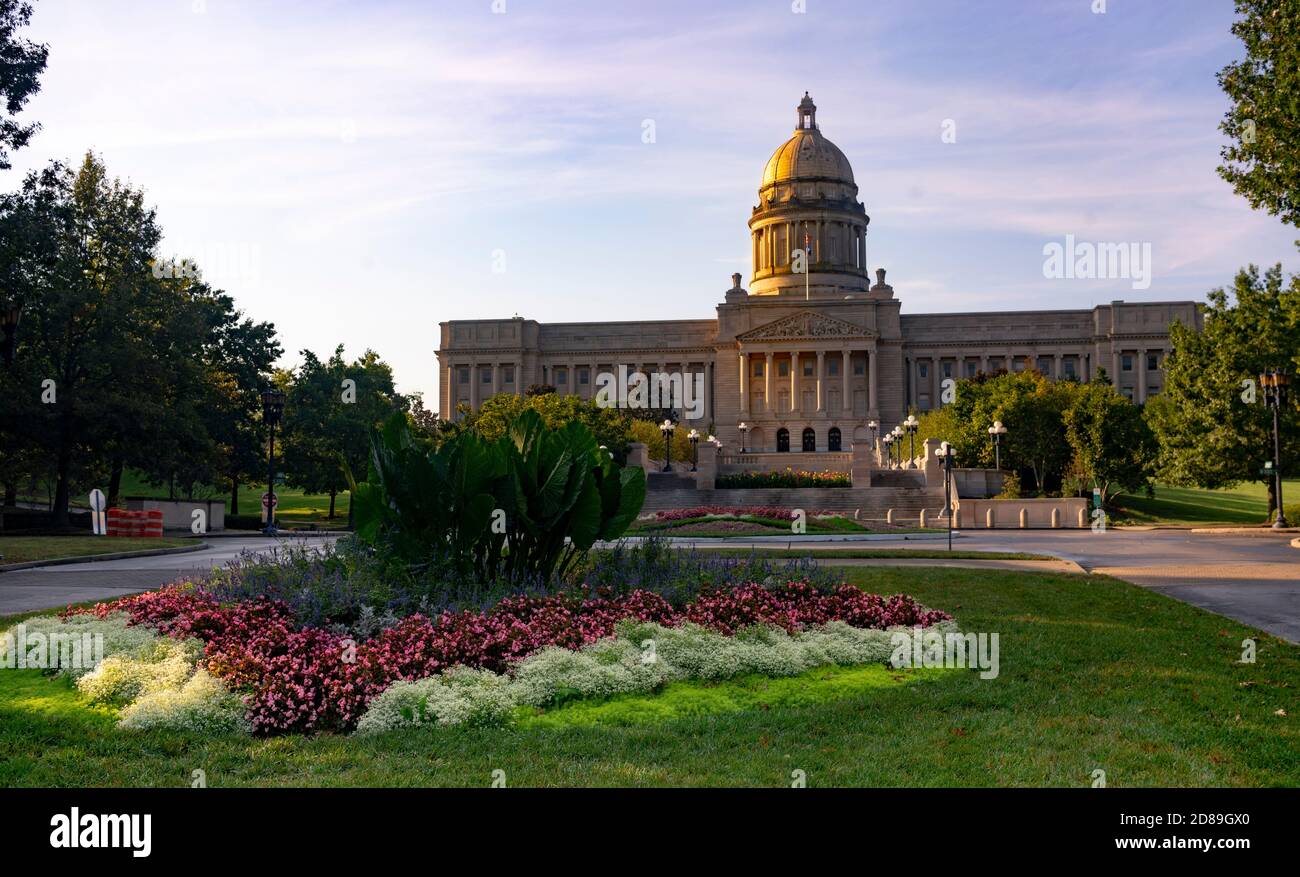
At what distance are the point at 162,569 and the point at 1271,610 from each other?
20.2 metres

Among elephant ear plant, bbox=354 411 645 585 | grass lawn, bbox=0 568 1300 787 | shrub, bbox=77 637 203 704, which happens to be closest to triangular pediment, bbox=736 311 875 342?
elephant ear plant, bbox=354 411 645 585

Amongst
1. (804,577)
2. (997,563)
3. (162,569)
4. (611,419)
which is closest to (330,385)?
(611,419)

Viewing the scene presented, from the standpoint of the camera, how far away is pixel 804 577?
1387 centimetres

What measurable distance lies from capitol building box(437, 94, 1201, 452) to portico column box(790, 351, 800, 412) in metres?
0.18

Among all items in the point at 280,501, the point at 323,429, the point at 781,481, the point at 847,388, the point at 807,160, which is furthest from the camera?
the point at 807,160

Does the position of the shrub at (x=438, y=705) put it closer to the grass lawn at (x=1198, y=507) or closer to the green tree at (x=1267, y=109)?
the green tree at (x=1267, y=109)

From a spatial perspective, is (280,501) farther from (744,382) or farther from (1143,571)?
(1143,571)

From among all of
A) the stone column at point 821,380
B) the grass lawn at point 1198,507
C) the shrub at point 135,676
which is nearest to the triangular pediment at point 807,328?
the stone column at point 821,380

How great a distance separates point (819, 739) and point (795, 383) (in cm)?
11256

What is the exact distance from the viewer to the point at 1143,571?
21750 mm

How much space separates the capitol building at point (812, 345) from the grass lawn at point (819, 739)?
10562 centimetres

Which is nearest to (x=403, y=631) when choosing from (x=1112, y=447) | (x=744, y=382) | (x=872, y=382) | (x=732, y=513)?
(x=732, y=513)

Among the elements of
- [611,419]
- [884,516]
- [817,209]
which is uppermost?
[817,209]
